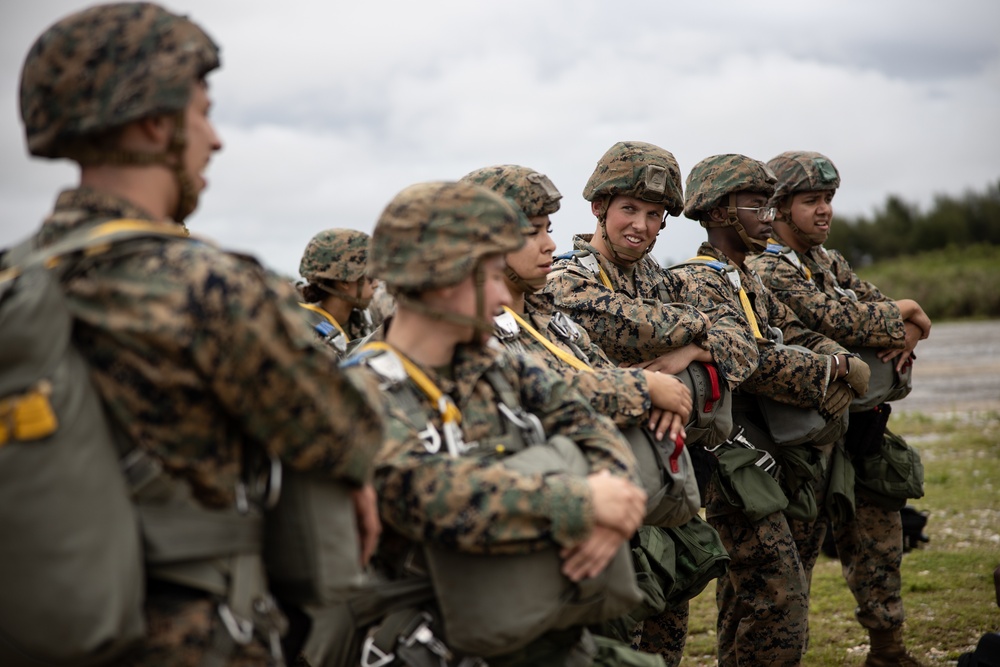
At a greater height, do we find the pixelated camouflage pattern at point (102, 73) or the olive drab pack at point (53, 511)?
the pixelated camouflage pattern at point (102, 73)

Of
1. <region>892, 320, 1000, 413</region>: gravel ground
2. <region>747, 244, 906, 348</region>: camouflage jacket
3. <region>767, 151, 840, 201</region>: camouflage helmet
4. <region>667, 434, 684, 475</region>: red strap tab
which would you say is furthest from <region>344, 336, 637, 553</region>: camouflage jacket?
<region>892, 320, 1000, 413</region>: gravel ground

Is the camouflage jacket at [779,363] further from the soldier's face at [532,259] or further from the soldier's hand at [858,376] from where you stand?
the soldier's face at [532,259]

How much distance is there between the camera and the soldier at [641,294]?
5.88 metres

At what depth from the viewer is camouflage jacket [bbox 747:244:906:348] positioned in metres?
7.48

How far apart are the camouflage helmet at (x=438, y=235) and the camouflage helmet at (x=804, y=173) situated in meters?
4.85

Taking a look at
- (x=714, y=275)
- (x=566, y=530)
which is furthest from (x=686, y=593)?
(x=566, y=530)

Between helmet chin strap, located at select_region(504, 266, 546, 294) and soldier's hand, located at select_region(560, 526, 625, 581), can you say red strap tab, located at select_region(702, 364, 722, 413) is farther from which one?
soldier's hand, located at select_region(560, 526, 625, 581)

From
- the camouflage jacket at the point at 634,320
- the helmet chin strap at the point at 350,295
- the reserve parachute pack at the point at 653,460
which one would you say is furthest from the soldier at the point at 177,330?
the helmet chin strap at the point at 350,295

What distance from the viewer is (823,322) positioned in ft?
24.5

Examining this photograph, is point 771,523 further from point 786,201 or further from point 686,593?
point 786,201

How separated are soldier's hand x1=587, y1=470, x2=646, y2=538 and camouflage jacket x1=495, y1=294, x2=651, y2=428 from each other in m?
1.16

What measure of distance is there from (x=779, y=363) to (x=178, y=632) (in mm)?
4865

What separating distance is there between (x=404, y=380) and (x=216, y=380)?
1.01 m

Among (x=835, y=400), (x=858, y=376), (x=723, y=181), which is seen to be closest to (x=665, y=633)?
(x=835, y=400)
